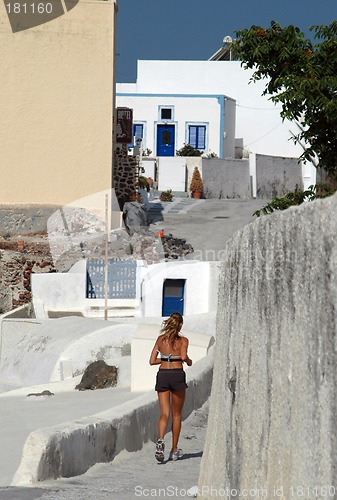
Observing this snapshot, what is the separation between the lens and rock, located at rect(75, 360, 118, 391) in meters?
15.8

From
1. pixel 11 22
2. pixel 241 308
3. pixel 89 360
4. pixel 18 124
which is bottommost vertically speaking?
pixel 89 360

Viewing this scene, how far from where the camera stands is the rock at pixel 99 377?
15.8 m

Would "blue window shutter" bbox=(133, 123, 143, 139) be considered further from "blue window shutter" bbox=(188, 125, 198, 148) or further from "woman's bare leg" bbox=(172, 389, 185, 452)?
"woman's bare leg" bbox=(172, 389, 185, 452)

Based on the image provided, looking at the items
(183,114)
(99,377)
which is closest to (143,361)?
(99,377)

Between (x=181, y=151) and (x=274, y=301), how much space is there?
4161 cm

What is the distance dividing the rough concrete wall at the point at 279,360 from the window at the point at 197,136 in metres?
41.4

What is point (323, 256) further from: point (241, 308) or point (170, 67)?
point (170, 67)

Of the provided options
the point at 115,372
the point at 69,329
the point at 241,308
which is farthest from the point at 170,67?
the point at 241,308

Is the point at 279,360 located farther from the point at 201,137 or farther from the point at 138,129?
the point at 138,129

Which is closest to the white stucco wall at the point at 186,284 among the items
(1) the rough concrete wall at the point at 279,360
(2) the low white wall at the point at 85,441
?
(2) the low white wall at the point at 85,441

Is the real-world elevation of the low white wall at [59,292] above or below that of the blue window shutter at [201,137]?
below

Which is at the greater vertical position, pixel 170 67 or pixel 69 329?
pixel 170 67

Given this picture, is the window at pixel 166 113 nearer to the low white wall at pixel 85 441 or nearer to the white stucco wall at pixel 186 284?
the white stucco wall at pixel 186 284

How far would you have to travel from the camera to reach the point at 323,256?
4375 mm
